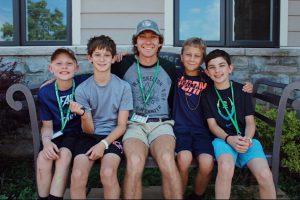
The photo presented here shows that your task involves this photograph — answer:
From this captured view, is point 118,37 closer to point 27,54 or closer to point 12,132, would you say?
point 27,54

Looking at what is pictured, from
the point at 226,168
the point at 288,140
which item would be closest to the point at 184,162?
the point at 226,168

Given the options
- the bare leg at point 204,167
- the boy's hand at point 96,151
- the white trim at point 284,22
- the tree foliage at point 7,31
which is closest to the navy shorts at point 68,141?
the boy's hand at point 96,151

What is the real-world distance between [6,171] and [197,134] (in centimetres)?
215

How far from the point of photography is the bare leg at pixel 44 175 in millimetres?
2883

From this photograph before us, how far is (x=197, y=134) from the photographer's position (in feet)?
10.5

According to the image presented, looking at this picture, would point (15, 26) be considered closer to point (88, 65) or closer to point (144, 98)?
point (88, 65)

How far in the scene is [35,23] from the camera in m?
4.72

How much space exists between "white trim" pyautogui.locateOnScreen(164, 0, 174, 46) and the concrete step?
1704mm

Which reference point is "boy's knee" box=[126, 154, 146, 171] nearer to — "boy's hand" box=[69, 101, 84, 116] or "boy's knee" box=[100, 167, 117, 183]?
"boy's knee" box=[100, 167, 117, 183]

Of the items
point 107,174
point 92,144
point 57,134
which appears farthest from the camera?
point 57,134

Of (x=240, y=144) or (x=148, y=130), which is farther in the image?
(x=148, y=130)

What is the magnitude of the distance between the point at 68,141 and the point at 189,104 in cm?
→ 99

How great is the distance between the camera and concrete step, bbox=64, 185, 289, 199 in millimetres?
3460

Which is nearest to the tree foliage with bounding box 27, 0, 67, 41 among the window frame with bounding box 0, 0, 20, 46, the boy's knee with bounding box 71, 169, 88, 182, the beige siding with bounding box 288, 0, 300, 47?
the window frame with bounding box 0, 0, 20, 46
